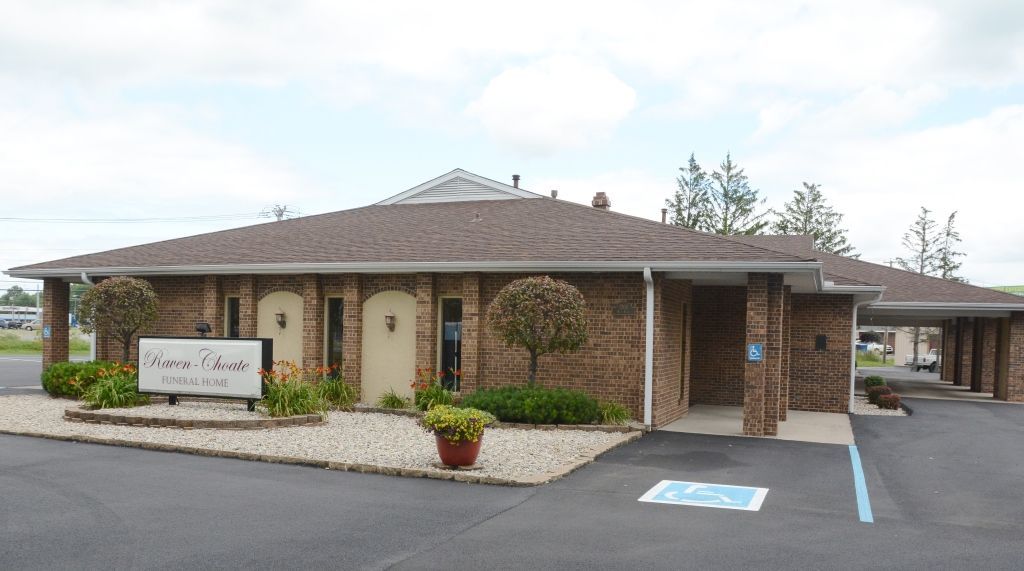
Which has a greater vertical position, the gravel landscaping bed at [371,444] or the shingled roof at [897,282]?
the shingled roof at [897,282]

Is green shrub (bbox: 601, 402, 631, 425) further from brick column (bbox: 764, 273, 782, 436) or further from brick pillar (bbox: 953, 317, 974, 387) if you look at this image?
brick pillar (bbox: 953, 317, 974, 387)

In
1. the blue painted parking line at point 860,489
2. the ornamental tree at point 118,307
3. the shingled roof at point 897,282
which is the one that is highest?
the shingled roof at point 897,282

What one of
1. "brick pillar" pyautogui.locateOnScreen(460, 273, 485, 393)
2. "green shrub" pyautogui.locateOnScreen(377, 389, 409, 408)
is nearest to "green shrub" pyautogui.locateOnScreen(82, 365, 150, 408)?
"green shrub" pyautogui.locateOnScreen(377, 389, 409, 408)

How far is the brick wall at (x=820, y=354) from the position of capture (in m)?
19.3

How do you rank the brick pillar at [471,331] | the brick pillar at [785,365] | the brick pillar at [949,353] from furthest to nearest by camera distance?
the brick pillar at [949,353], the brick pillar at [785,365], the brick pillar at [471,331]

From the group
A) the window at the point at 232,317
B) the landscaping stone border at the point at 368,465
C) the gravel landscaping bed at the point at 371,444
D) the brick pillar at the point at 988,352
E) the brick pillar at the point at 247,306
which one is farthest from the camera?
the brick pillar at the point at 988,352

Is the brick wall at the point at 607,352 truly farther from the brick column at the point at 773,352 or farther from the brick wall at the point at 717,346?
the brick wall at the point at 717,346

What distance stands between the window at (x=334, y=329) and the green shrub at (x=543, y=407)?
4501mm

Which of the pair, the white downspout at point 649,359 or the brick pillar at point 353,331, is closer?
the white downspout at point 649,359

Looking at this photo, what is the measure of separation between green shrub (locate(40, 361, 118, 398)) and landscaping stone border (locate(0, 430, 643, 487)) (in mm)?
4541

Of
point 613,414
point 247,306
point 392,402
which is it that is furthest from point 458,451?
point 247,306

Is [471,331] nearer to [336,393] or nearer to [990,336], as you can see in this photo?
[336,393]

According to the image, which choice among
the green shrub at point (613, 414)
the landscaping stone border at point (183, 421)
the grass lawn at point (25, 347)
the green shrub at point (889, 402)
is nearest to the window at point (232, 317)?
the landscaping stone border at point (183, 421)

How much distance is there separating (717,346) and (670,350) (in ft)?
13.8
